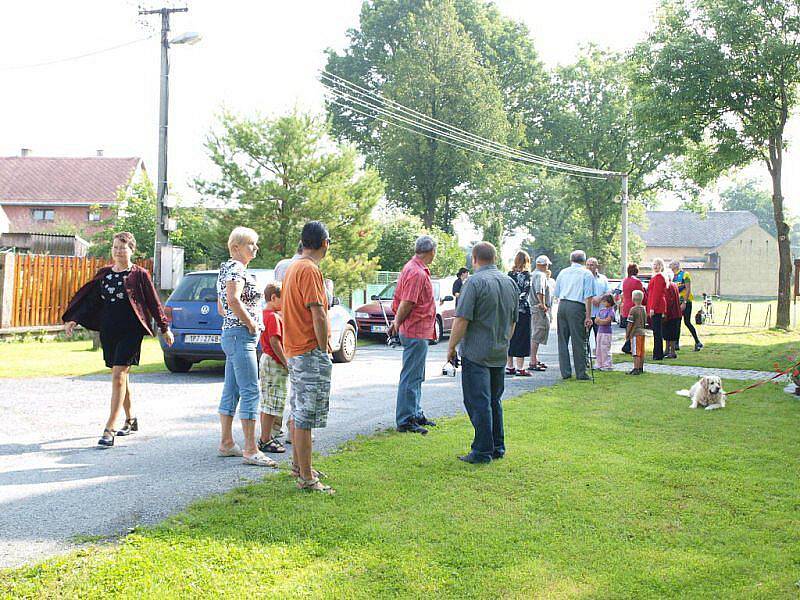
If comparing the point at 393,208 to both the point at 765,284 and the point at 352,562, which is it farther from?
the point at 765,284

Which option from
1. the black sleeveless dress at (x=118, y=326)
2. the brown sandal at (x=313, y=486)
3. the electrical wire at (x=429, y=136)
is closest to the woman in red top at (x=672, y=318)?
the black sleeveless dress at (x=118, y=326)

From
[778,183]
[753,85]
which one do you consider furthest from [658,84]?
[778,183]

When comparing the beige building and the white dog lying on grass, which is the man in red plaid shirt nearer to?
the white dog lying on grass

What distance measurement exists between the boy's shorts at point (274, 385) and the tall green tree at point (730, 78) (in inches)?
768

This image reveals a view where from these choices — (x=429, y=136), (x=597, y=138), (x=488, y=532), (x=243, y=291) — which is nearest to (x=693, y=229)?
(x=597, y=138)

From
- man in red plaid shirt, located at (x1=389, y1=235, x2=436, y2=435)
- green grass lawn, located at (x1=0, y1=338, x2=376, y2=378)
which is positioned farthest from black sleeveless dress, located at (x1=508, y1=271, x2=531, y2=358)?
green grass lawn, located at (x1=0, y1=338, x2=376, y2=378)

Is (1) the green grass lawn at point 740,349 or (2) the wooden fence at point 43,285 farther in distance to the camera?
A: (2) the wooden fence at point 43,285

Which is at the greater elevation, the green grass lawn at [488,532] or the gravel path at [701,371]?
the gravel path at [701,371]

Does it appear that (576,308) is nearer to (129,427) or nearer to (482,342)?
(482,342)

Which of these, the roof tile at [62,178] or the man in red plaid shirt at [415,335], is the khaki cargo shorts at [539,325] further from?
the roof tile at [62,178]

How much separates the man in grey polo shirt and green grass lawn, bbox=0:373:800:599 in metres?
0.31

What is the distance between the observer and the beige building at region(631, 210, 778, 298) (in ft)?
259

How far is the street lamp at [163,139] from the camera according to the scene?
17.4m

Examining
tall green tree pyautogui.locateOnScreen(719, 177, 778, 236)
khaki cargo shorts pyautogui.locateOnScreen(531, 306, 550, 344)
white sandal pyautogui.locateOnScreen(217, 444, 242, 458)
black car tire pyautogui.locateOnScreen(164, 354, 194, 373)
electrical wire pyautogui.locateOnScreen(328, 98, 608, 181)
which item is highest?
tall green tree pyautogui.locateOnScreen(719, 177, 778, 236)
